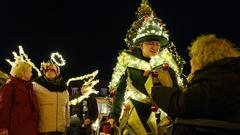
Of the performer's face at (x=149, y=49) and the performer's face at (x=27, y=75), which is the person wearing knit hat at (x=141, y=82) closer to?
the performer's face at (x=149, y=49)

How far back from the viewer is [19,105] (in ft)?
20.7

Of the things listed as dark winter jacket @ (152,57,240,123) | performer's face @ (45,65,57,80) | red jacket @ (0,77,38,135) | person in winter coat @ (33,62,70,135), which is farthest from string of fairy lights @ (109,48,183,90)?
dark winter jacket @ (152,57,240,123)

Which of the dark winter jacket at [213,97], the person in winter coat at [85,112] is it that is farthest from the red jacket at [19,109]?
the dark winter jacket at [213,97]

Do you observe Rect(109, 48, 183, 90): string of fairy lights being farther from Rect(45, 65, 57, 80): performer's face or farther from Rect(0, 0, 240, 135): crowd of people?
Rect(45, 65, 57, 80): performer's face

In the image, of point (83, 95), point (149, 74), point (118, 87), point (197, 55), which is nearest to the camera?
point (197, 55)

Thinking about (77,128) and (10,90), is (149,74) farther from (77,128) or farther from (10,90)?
(77,128)

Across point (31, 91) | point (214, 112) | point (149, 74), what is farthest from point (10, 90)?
point (214, 112)

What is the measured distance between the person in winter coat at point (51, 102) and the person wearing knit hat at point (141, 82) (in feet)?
2.80

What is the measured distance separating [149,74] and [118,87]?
0.61 metres

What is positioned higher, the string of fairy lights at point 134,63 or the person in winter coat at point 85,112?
the string of fairy lights at point 134,63

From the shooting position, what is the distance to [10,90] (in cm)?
628

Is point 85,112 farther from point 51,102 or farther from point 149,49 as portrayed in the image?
point 149,49

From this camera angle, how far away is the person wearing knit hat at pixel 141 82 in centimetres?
571

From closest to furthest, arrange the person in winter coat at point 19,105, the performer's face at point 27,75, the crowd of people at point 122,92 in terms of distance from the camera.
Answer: the crowd of people at point 122,92
the person in winter coat at point 19,105
the performer's face at point 27,75
